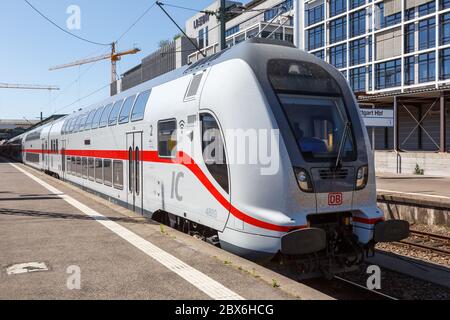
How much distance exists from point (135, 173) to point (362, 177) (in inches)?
222

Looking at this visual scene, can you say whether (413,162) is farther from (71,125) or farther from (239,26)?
(239,26)

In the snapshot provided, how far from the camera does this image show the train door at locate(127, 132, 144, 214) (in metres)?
10.1

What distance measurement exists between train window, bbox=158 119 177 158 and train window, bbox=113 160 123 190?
2898 millimetres

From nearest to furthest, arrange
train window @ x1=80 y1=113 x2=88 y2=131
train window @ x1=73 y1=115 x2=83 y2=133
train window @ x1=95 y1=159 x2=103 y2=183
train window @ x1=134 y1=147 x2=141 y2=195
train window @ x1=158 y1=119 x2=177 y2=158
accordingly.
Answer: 1. train window @ x1=158 y1=119 x2=177 y2=158
2. train window @ x1=134 y1=147 x2=141 y2=195
3. train window @ x1=95 y1=159 x2=103 y2=183
4. train window @ x1=80 y1=113 x2=88 y2=131
5. train window @ x1=73 y1=115 x2=83 y2=133

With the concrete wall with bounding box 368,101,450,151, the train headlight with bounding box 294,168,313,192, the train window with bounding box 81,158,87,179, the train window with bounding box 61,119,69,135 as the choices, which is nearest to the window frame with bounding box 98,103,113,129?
the train window with bounding box 81,158,87,179

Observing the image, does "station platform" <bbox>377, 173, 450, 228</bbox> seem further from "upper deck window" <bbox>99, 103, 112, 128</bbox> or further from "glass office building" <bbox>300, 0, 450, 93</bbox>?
"glass office building" <bbox>300, 0, 450, 93</bbox>

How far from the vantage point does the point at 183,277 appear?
5.62m

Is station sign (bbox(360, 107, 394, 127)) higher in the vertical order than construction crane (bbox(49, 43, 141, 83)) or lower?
lower

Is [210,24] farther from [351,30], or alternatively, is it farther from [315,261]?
[315,261]

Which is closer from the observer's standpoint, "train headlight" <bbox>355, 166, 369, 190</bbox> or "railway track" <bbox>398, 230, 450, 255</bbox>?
"train headlight" <bbox>355, 166, 369, 190</bbox>

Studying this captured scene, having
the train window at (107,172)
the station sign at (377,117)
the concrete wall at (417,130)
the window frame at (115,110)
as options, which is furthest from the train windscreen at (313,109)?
the concrete wall at (417,130)

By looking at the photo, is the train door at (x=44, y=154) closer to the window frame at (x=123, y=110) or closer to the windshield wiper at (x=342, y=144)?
the window frame at (x=123, y=110)
